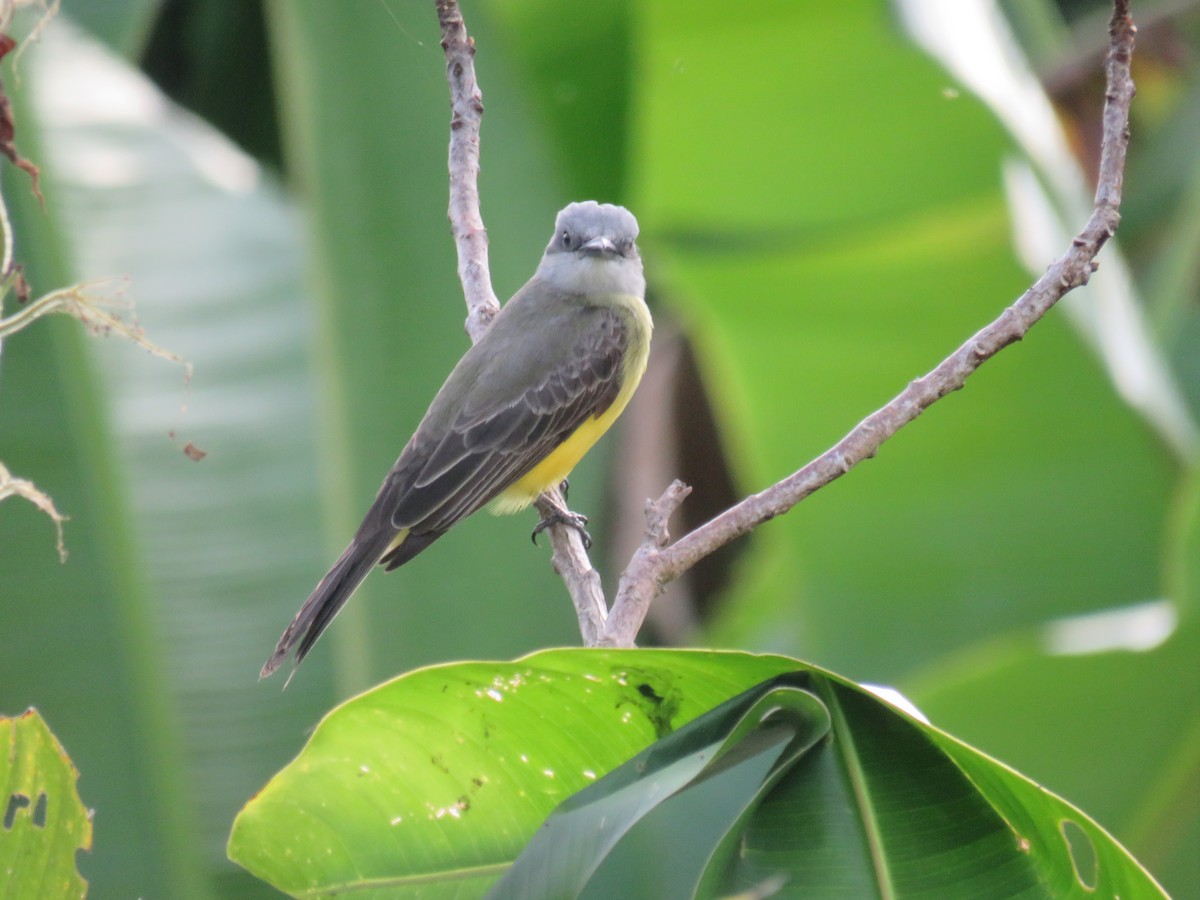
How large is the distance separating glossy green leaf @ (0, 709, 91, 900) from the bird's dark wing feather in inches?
49.6

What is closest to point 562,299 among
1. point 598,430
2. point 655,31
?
point 598,430

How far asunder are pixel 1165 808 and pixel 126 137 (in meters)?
2.92

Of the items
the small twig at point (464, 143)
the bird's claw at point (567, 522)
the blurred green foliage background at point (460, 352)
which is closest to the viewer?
the small twig at point (464, 143)

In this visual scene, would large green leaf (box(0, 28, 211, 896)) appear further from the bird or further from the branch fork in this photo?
the branch fork

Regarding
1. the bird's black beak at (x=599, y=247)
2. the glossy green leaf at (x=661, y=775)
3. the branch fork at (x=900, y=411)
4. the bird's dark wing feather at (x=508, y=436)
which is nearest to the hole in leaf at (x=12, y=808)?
the glossy green leaf at (x=661, y=775)

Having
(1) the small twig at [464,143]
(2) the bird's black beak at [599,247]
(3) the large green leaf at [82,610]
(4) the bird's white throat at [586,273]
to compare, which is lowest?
(3) the large green leaf at [82,610]

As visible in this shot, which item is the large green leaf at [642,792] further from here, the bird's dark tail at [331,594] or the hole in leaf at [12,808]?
the bird's dark tail at [331,594]

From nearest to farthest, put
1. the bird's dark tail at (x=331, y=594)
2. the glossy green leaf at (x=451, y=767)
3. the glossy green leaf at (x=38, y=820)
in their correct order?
1. the glossy green leaf at (x=38, y=820)
2. the glossy green leaf at (x=451, y=767)
3. the bird's dark tail at (x=331, y=594)

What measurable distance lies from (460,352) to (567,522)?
22.2 inches

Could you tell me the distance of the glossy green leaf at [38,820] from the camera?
1.62 metres

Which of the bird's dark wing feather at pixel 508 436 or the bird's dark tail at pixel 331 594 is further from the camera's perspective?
the bird's dark wing feather at pixel 508 436

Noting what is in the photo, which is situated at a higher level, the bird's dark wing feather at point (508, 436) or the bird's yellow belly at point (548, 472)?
the bird's dark wing feather at point (508, 436)

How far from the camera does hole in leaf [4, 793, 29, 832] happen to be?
5.41 ft

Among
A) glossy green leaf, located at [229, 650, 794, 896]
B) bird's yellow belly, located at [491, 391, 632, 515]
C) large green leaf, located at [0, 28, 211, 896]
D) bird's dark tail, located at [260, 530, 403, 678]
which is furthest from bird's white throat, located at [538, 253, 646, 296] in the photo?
glossy green leaf, located at [229, 650, 794, 896]
